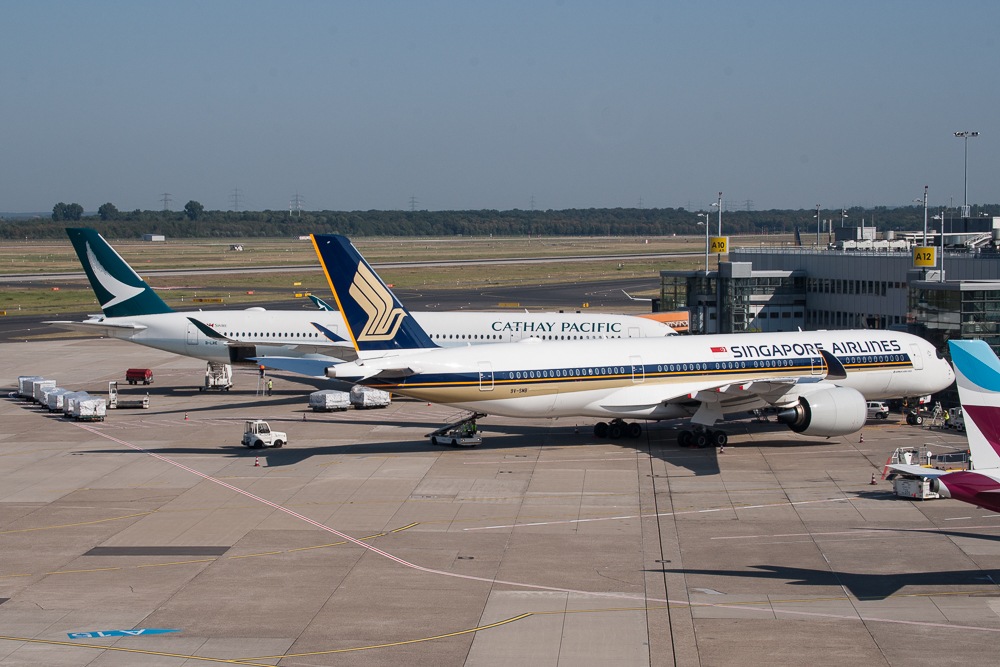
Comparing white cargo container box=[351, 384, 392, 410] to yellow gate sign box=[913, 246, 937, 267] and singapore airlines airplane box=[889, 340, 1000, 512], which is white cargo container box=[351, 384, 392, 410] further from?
singapore airlines airplane box=[889, 340, 1000, 512]

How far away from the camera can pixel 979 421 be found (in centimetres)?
2323

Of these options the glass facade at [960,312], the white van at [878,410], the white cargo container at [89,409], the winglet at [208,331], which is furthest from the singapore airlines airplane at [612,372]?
the winglet at [208,331]

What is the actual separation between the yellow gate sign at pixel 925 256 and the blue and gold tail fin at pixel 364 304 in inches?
1095

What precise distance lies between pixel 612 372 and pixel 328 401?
18.2 m

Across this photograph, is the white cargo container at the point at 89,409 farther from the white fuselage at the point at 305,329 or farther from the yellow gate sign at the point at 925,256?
the yellow gate sign at the point at 925,256

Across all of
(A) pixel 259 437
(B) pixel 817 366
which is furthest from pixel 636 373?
(A) pixel 259 437

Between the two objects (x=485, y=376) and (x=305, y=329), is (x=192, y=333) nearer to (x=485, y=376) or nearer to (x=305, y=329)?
(x=305, y=329)

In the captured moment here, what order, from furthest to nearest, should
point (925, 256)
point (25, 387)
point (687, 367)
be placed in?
1. point (25, 387)
2. point (925, 256)
3. point (687, 367)

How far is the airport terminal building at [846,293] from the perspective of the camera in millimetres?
52062

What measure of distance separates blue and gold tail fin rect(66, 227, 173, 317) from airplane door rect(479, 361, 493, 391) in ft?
92.6

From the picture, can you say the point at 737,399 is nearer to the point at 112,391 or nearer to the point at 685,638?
the point at 685,638

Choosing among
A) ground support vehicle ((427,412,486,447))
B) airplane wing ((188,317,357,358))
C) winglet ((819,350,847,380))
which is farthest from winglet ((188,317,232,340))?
winglet ((819,350,847,380))

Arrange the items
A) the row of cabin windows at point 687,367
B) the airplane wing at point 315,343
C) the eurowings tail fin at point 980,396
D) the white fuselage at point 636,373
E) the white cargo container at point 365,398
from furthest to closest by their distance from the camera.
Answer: the white cargo container at point 365,398 < the airplane wing at point 315,343 < the row of cabin windows at point 687,367 < the white fuselage at point 636,373 < the eurowings tail fin at point 980,396

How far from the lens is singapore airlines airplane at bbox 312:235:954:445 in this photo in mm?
42625
